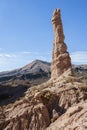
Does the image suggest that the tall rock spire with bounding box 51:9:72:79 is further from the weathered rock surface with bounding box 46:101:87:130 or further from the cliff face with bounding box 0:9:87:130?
the weathered rock surface with bounding box 46:101:87:130

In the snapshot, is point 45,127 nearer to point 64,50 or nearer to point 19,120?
point 19,120

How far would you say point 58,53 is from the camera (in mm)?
54062

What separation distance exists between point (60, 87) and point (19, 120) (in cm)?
695

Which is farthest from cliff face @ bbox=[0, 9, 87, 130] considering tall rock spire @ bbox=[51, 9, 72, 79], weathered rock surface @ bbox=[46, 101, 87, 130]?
tall rock spire @ bbox=[51, 9, 72, 79]

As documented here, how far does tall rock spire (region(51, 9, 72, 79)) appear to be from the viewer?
171 ft

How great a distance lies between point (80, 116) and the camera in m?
34.4

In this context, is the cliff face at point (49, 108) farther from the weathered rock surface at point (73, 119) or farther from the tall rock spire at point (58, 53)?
the tall rock spire at point (58, 53)

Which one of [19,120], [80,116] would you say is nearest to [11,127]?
[19,120]

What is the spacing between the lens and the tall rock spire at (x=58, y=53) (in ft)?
171

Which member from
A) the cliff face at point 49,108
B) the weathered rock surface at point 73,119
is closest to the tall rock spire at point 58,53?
the cliff face at point 49,108

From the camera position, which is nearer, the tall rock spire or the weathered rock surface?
the weathered rock surface

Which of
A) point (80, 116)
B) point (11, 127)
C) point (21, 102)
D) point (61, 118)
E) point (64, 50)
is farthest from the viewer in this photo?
point (64, 50)

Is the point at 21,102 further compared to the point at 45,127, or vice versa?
the point at 21,102

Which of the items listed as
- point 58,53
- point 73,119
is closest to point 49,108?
point 73,119
